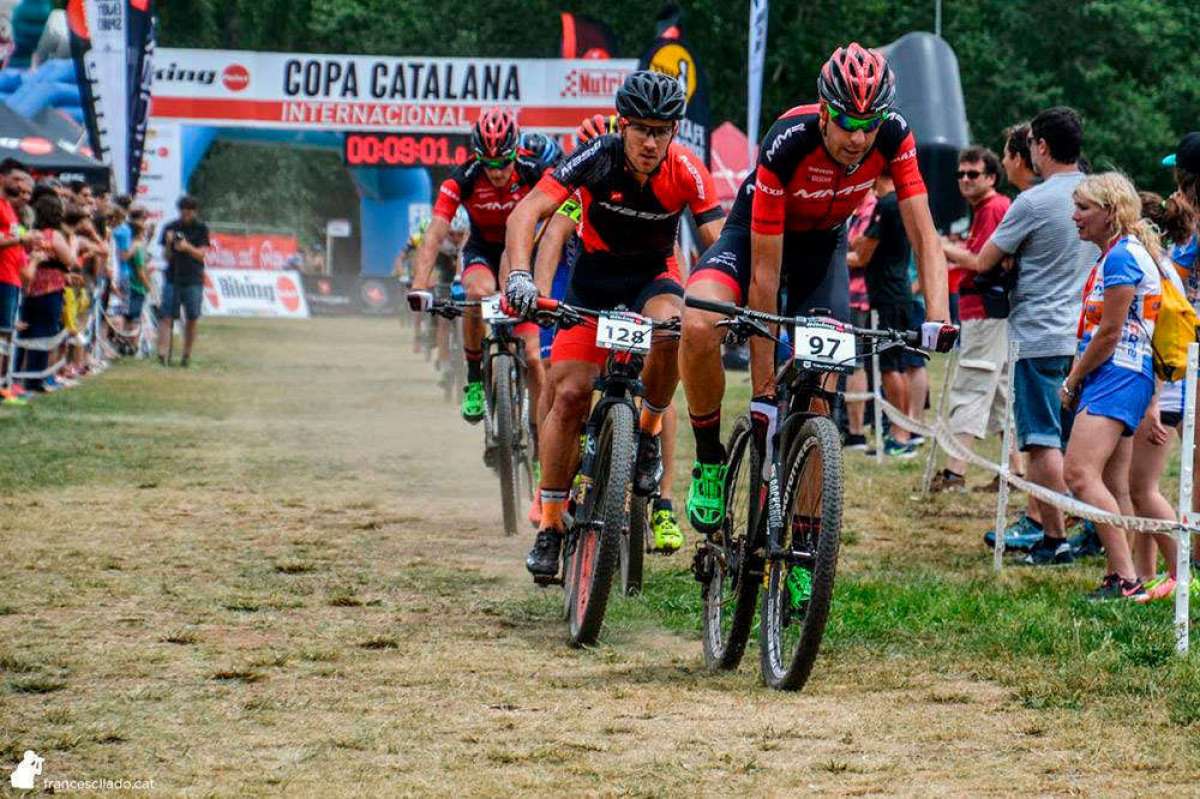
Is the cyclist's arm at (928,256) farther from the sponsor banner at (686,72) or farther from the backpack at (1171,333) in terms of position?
the sponsor banner at (686,72)

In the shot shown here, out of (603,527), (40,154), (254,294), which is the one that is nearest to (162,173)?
(254,294)

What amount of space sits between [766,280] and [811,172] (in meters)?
0.40

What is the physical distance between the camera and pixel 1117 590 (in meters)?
7.73

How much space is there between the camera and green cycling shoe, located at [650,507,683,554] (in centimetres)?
717

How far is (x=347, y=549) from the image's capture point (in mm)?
9383

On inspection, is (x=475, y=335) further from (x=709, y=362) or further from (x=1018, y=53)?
(x=1018, y=53)

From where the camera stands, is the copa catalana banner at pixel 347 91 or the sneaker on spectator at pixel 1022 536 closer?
the sneaker on spectator at pixel 1022 536

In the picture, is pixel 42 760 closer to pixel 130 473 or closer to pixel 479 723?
pixel 479 723

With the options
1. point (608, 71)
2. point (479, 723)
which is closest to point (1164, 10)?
point (608, 71)

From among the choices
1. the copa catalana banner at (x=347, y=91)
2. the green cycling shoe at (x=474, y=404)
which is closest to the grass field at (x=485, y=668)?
the green cycling shoe at (x=474, y=404)

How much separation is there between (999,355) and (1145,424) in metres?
3.83

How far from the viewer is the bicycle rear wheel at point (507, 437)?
32.1 feet

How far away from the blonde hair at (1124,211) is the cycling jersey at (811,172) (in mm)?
Answer: 1566

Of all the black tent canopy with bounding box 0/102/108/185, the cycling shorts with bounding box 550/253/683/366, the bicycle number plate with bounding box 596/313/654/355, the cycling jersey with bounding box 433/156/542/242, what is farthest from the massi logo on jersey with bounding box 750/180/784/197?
the black tent canopy with bounding box 0/102/108/185
